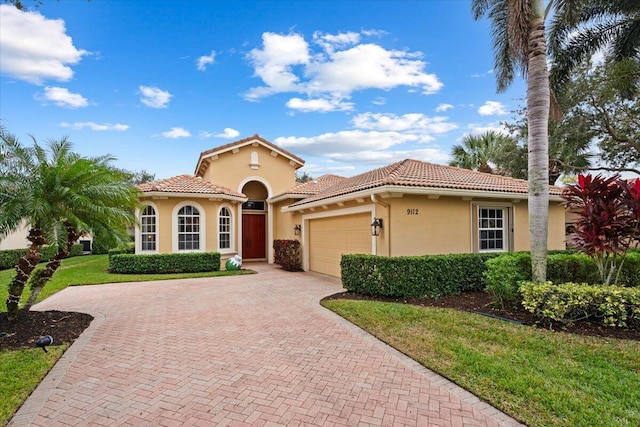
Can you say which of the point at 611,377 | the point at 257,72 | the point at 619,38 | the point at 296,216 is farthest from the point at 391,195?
the point at 619,38

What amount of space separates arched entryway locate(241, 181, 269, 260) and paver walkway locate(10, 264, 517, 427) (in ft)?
42.7

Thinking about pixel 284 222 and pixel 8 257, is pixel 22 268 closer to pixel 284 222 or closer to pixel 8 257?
pixel 284 222

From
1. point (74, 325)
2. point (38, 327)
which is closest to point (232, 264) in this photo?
point (74, 325)

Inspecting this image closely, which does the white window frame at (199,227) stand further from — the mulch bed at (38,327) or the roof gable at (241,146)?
the mulch bed at (38,327)

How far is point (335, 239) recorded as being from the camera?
14.2m

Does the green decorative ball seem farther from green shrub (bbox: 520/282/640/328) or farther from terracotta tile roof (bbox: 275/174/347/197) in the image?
green shrub (bbox: 520/282/640/328)

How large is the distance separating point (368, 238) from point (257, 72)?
11047 millimetres

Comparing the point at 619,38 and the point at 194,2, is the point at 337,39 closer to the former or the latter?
the point at 194,2

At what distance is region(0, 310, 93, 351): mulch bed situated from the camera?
5915 millimetres

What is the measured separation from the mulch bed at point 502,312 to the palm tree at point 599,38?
979 cm

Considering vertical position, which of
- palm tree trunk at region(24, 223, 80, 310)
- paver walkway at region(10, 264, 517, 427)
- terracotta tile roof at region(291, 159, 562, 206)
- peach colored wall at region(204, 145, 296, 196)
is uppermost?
peach colored wall at region(204, 145, 296, 196)

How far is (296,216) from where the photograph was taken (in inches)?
707

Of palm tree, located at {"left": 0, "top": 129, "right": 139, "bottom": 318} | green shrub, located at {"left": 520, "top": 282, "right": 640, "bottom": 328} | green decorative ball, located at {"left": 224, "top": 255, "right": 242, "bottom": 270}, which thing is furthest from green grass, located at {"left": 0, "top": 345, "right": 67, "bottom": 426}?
green decorative ball, located at {"left": 224, "top": 255, "right": 242, "bottom": 270}

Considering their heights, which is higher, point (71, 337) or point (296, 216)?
point (296, 216)
